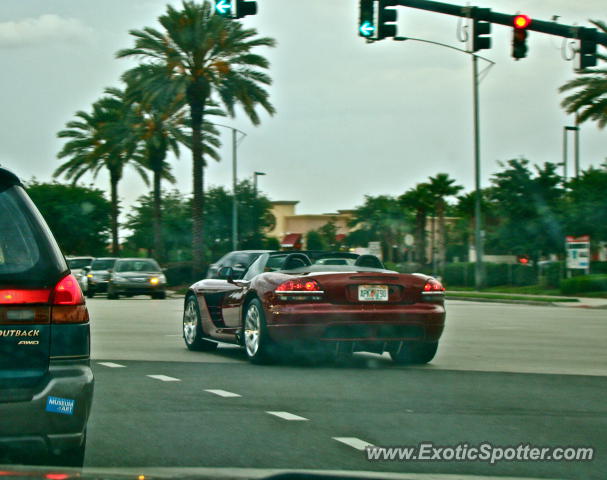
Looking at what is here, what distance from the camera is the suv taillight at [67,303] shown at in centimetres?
512

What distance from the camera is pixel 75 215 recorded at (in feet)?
Result: 246

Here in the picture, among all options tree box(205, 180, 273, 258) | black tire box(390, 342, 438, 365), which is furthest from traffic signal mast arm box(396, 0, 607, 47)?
tree box(205, 180, 273, 258)

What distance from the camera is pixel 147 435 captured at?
23.4 ft

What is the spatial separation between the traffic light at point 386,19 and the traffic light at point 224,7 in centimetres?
258

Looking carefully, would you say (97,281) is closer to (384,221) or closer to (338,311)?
→ (338,311)

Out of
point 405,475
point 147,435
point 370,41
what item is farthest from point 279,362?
point 370,41

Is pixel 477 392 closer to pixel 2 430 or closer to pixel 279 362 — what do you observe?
pixel 279 362

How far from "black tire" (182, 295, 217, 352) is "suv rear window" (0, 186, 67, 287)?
8.42 meters


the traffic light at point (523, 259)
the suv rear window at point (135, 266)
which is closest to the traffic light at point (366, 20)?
the suv rear window at point (135, 266)

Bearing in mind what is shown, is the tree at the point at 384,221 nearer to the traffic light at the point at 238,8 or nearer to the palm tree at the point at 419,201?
the palm tree at the point at 419,201

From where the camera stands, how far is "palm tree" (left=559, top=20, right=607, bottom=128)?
39906mm

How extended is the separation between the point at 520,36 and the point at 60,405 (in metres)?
15.3

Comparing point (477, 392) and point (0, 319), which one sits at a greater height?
point (0, 319)

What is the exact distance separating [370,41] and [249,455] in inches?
516
